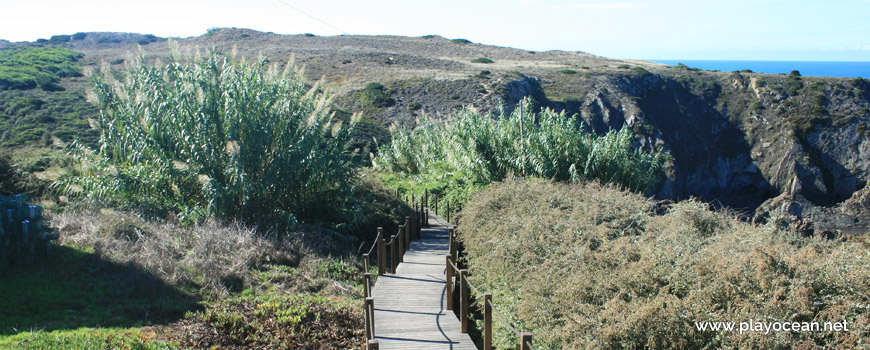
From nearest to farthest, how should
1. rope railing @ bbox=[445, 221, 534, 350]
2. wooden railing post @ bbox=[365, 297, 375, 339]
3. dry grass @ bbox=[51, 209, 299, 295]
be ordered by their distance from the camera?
1. rope railing @ bbox=[445, 221, 534, 350]
2. wooden railing post @ bbox=[365, 297, 375, 339]
3. dry grass @ bbox=[51, 209, 299, 295]

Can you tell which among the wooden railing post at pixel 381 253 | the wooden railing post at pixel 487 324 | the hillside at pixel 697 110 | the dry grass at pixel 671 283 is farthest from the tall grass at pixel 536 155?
the hillside at pixel 697 110

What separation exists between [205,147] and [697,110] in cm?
5402

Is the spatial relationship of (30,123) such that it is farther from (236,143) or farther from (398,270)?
(398,270)

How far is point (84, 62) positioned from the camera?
5172cm

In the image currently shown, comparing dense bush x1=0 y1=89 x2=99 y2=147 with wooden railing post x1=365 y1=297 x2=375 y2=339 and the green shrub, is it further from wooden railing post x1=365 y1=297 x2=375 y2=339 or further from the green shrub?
wooden railing post x1=365 y1=297 x2=375 y2=339

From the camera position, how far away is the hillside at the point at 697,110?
4216cm

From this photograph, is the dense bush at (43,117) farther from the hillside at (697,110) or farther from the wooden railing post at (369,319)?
the wooden railing post at (369,319)

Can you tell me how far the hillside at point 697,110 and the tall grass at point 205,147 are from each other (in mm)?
21667

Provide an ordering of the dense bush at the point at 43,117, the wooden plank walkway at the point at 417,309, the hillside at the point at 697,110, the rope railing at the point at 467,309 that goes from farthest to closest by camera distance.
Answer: the hillside at the point at 697,110
the dense bush at the point at 43,117
the wooden plank walkway at the point at 417,309
the rope railing at the point at 467,309

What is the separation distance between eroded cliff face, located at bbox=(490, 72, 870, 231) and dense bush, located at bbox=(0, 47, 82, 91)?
3245cm

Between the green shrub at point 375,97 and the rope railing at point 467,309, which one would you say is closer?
the rope railing at point 467,309

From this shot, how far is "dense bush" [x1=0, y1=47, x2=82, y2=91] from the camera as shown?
34750 millimetres

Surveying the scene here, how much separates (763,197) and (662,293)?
48888 mm

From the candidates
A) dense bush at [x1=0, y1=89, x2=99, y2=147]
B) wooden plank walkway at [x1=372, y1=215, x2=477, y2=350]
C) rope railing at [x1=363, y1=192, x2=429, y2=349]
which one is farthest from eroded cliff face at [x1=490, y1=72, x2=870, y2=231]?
wooden plank walkway at [x1=372, y1=215, x2=477, y2=350]
